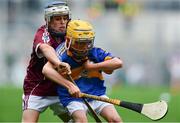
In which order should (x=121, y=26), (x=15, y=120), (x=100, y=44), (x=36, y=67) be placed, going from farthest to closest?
(x=121, y=26) → (x=100, y=44) → (x=15, y=120) → (x=36, y=67)

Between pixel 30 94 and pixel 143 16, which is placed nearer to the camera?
pixel 30 94

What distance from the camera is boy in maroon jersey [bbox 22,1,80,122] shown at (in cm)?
1058

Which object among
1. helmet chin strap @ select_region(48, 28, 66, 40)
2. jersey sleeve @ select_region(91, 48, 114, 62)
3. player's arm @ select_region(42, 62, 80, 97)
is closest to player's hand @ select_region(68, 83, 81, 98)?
player's arm @ select_region(42, 62, 80, 97)

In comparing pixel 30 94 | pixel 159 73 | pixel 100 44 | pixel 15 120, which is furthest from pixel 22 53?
pixel 30 94

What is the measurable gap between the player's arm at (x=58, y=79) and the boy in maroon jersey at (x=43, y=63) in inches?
4.1

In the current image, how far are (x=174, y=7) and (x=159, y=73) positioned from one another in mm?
4246

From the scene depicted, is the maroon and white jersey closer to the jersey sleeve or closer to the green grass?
the jersey sleeve

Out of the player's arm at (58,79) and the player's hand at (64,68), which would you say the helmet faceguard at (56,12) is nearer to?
the player's arm at (58,79)

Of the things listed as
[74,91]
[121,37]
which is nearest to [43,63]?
[74,91]

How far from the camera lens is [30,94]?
1112 cm

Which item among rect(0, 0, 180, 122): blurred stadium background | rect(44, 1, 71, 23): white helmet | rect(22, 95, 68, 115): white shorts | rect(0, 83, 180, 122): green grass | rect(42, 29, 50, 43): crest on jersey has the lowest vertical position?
rect(0, 0, 180, 122): blurred stadium background

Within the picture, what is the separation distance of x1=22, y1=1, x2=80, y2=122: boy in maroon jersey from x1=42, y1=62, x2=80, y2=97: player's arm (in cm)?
10

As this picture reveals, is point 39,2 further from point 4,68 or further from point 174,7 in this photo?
point 174,7

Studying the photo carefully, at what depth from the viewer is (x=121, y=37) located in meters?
35.0
